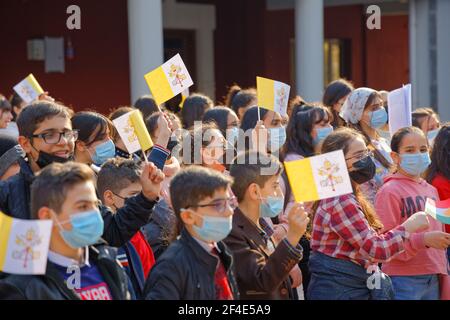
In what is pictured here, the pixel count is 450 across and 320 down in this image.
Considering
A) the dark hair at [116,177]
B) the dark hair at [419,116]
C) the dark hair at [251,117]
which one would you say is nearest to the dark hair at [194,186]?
the dark hair at [116,177]

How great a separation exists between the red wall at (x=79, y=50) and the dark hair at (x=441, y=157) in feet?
25.3

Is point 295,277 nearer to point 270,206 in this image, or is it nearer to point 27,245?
point 270,206

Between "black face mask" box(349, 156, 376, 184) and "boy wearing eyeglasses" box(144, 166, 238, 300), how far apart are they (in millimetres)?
1349

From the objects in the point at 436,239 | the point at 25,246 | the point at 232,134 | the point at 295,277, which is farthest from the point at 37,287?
the point at 232,134

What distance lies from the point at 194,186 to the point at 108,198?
1.09 metres

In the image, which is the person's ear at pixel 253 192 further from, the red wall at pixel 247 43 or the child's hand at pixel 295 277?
the red wall at pixel 247 43

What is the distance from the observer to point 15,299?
3.21m

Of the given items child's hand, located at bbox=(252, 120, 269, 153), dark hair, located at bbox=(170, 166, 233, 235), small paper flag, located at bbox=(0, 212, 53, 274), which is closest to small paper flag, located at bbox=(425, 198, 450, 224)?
child's hand, located at bbox=(252, 120, 269, 153)

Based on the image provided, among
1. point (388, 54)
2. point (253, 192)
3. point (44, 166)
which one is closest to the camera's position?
point (44, 166)

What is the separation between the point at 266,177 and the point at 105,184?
92cm

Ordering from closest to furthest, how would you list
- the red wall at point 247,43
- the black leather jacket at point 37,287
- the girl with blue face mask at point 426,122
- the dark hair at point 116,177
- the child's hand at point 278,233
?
the black leather jacket at point 37,287
the dark hair at point 116,177
the child's hand at point 278,233
the girl with blue face mask at point 426,122
the red wall at point 247,43

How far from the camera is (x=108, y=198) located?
4656 millimetres

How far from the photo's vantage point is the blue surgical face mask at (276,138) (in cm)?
639

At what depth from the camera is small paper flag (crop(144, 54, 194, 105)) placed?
581 centimetres
